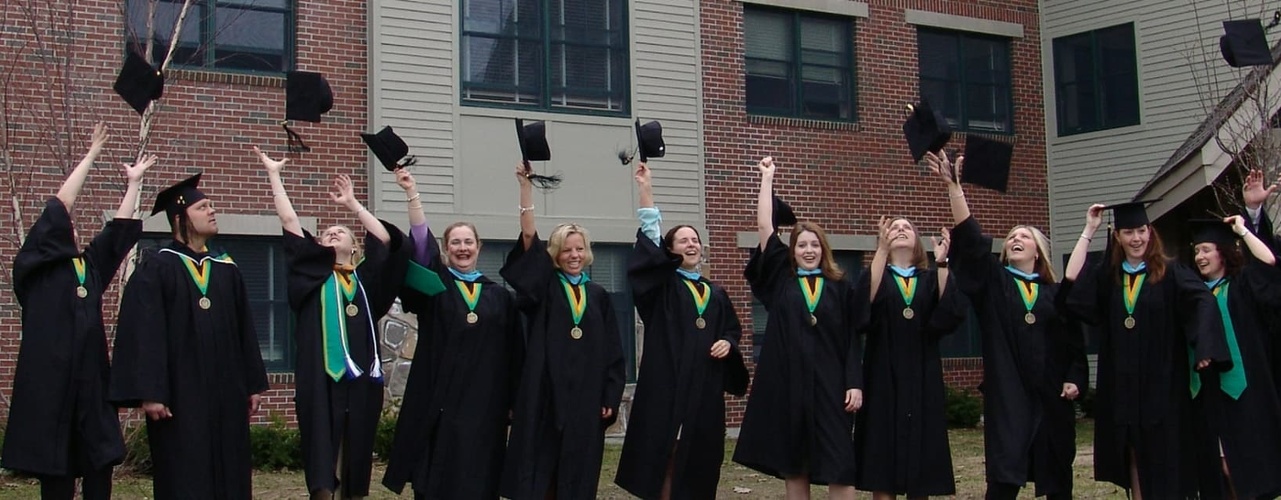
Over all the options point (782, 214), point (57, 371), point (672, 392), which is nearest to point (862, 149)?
point (782, 214)

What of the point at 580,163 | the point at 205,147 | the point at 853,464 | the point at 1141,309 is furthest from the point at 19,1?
the point at 1141,309

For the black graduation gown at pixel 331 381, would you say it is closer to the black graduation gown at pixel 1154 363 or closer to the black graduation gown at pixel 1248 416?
the black graduation gown at pixel 1154 363

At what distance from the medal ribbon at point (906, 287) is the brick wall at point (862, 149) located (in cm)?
726

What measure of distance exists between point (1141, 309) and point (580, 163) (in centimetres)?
740

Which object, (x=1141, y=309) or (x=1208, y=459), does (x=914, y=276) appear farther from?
(x=1208, y=459)

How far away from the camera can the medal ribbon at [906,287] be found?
777 cm

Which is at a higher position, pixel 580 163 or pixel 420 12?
pixel 420 12

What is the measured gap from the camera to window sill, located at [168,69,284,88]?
41.3 feet

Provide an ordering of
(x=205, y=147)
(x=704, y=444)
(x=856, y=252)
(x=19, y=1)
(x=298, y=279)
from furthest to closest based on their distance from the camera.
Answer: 1. (x=856, y=252)
2. (x=205, y=147)
3. (x=19, y=1)
4. (x=704, y=444)
5. (x=298, y=279)

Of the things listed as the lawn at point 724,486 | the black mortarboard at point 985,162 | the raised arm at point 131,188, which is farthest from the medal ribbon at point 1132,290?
the raised arm at point 131,188

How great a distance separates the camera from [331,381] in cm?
729

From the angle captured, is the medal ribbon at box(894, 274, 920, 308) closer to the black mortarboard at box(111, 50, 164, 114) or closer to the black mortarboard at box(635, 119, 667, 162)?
the black mortarboard at box(635, 119, 667, 162)

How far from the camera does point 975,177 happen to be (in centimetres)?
818

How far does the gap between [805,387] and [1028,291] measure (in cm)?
145
